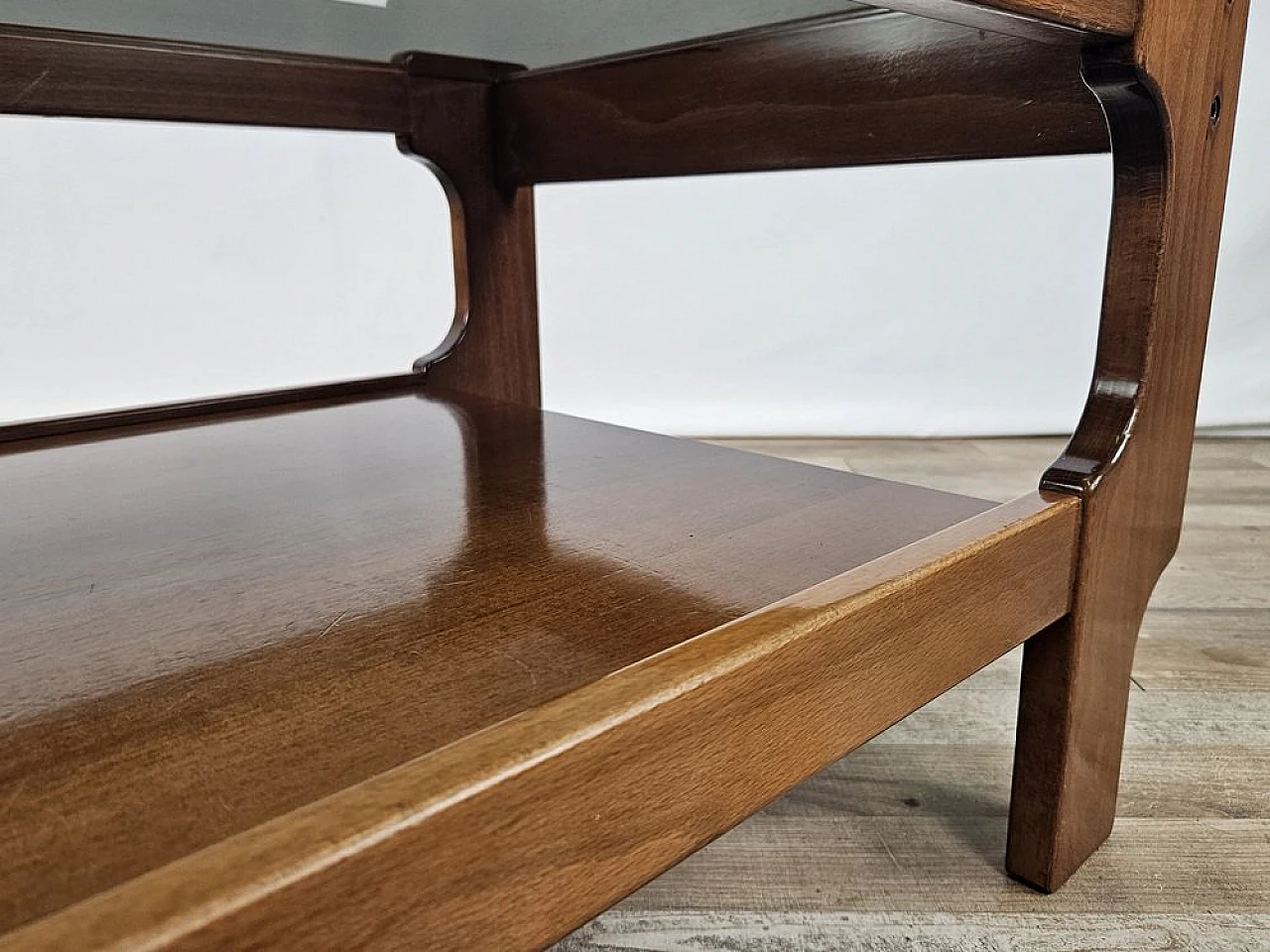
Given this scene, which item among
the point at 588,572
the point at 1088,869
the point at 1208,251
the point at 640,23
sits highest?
the point at 640,23

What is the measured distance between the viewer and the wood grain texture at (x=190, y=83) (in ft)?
2.46

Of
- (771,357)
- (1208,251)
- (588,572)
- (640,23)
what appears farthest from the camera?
(771,357)

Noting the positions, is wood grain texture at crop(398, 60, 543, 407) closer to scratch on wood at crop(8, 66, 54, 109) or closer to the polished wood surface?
the polished wood surface

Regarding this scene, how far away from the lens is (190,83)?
81cm

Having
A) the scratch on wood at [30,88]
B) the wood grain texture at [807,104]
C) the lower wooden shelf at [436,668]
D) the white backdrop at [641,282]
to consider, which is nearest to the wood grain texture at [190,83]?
the scratch on wood at [30,88]

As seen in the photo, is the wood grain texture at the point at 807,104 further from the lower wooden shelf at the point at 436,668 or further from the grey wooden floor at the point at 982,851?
the grey wooden floor at the point at 982,851

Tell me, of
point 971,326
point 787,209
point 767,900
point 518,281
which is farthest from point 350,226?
point 767,900

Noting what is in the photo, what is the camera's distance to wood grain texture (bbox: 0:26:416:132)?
75 cm

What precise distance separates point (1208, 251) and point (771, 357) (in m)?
1.39

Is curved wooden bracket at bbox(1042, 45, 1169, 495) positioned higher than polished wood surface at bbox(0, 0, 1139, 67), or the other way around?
polished wood surface at bbox(0, 0, 1139, 67)

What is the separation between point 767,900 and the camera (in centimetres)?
64

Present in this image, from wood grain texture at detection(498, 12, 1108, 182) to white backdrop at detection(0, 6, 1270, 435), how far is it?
1.01 m

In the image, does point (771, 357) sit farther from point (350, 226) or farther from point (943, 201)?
point (350, 226)

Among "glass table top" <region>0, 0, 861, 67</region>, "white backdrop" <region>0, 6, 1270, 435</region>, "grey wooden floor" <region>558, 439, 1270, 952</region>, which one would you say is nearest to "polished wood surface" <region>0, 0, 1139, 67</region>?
"glass table top" <region>0, 0, 861, 67</region>
